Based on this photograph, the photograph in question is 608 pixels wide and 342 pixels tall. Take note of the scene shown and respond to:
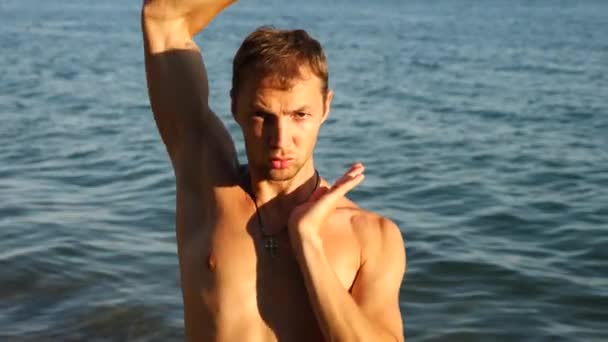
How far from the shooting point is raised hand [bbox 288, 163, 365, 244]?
3.24m

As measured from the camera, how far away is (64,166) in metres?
12.1

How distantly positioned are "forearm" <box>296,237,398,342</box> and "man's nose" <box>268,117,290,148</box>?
0.98ft

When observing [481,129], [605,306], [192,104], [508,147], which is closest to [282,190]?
[192,104]

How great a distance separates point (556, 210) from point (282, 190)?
23.2 feet

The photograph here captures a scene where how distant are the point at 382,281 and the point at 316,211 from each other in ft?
1.03

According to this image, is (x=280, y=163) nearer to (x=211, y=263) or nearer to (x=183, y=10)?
(x=211, y=263)

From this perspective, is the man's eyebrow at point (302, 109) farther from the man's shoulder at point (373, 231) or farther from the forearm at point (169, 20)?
the forearm at point (169, 20)

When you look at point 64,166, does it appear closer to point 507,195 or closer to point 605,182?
point 507,195

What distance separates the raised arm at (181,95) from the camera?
3.54 meters

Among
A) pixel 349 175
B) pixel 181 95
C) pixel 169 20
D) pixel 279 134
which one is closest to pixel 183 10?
pixel 169 20

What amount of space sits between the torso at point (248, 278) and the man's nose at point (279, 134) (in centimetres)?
34

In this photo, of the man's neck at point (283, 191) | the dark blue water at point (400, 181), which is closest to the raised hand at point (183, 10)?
the man's neck at point (283, 191)

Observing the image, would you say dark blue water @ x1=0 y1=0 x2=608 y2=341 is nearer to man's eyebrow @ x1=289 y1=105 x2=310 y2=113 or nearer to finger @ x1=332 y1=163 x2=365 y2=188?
finger @ x1=332 y1=163 x2=365 y2=188

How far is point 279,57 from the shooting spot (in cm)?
320
